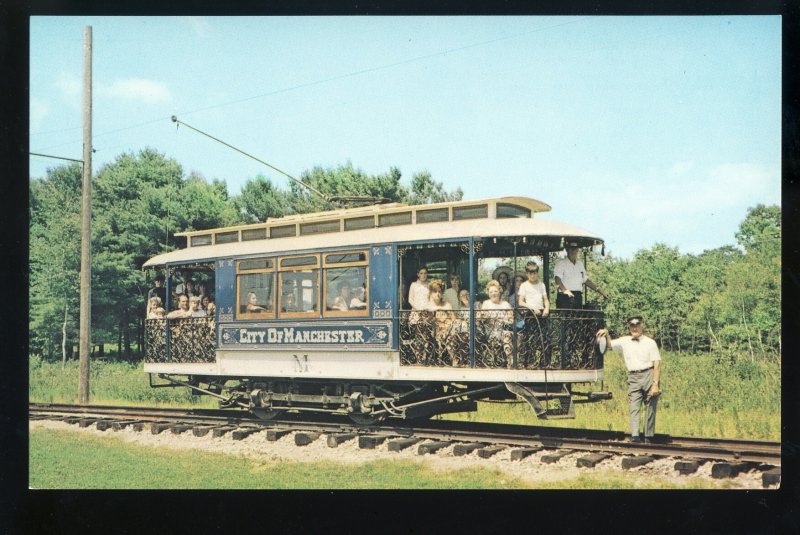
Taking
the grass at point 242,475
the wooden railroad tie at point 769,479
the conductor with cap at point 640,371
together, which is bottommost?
the grass at point 242,475

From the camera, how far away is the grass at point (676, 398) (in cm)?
1282

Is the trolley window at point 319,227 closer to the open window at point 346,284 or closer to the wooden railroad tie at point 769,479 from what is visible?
the open window at point 346,284

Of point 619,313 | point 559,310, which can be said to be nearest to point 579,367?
point 559,310

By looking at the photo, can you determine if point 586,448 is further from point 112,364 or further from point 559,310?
point 112,364

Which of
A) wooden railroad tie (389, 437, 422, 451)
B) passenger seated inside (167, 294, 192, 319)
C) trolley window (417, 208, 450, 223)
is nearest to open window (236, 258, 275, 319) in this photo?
passenger seated inside (167, 294, 192, 319)

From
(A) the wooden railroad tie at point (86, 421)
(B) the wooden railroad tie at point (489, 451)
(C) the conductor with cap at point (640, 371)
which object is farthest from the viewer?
(A) the wooden railroad tie at point (86, 421)

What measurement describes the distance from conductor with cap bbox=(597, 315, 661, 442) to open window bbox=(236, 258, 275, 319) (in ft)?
18.1

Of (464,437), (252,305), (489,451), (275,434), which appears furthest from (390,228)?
(489,451)

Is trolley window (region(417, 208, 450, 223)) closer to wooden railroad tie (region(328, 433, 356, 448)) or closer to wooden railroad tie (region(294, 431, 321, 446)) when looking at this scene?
wooden railroad tie (region(328, 433, 356, 448))

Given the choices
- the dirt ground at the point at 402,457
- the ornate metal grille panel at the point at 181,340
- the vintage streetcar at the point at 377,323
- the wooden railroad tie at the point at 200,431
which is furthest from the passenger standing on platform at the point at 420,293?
the ornate metal grille panel at the point at 181,340

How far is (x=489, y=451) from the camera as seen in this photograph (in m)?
11.1

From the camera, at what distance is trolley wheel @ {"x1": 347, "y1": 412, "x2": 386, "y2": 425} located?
13.0 meters

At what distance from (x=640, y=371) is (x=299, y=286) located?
5.29 metres

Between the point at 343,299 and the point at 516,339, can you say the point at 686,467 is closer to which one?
the point at 516,339
